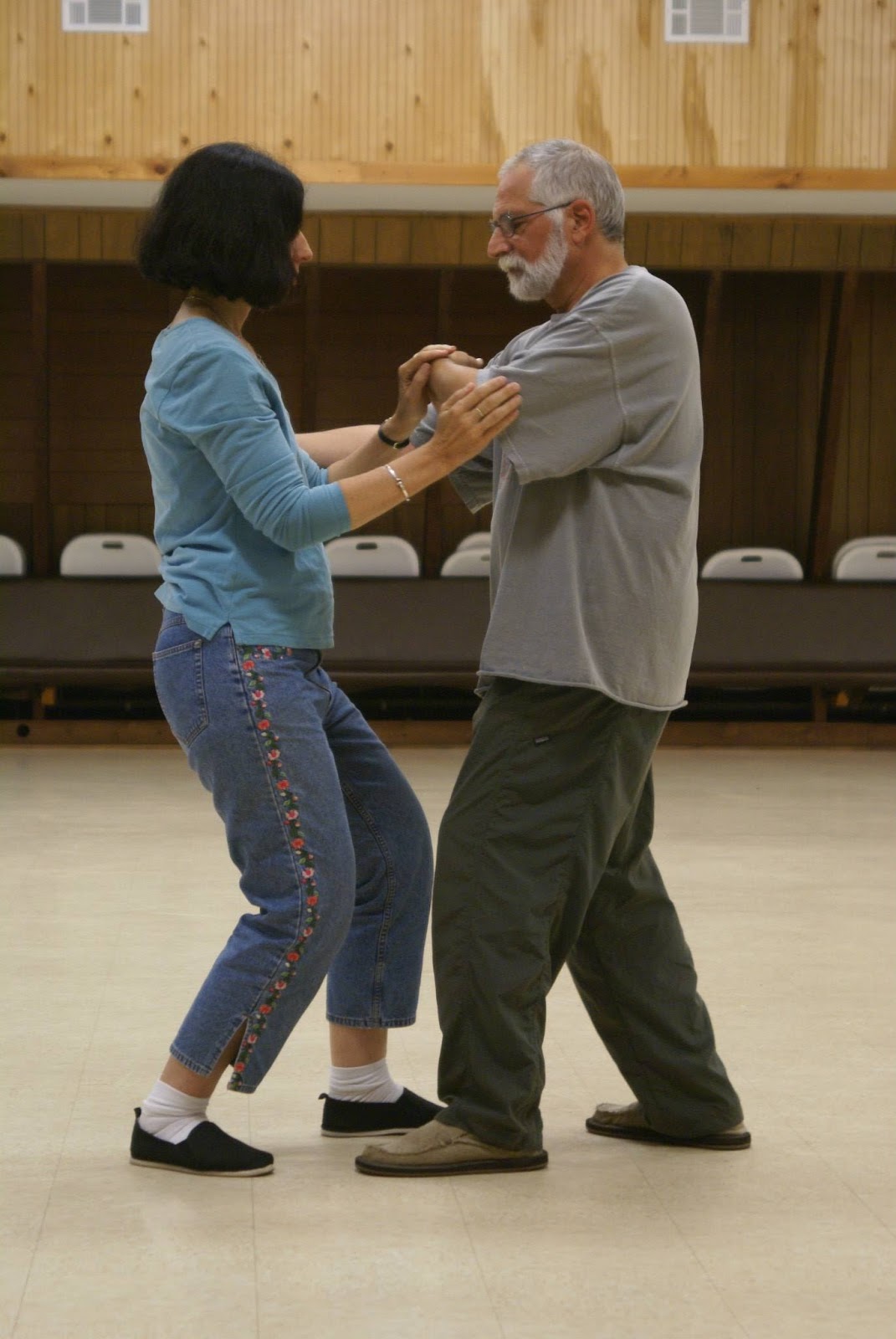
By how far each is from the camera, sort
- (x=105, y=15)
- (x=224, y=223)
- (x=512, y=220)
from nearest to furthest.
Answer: (x=224, y=223) < (x=512, y=220) < (x=105, y=15)

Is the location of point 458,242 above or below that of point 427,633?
above

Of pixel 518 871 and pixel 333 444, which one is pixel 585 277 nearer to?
pixel 333 444

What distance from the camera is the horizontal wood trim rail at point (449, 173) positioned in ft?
23.0

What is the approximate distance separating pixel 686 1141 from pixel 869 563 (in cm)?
679

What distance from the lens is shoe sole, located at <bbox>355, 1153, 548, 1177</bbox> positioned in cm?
250

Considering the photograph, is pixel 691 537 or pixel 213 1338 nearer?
pixel 213 1338

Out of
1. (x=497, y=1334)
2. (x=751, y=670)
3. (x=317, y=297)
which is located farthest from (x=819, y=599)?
(x=497, y=1334)

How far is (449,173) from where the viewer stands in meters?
7.09

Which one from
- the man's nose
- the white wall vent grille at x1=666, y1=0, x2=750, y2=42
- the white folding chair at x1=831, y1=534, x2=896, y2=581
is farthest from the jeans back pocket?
the white folding chair at x1=831, y1=534, x2=896, y2=581

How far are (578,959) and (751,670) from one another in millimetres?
6225

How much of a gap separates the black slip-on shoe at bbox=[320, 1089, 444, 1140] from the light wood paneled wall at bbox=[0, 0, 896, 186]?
16.8 feet

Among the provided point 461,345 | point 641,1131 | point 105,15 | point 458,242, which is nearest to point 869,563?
point 461,345

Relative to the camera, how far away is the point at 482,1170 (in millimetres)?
2512

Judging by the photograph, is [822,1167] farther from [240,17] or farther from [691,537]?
[240,17]
